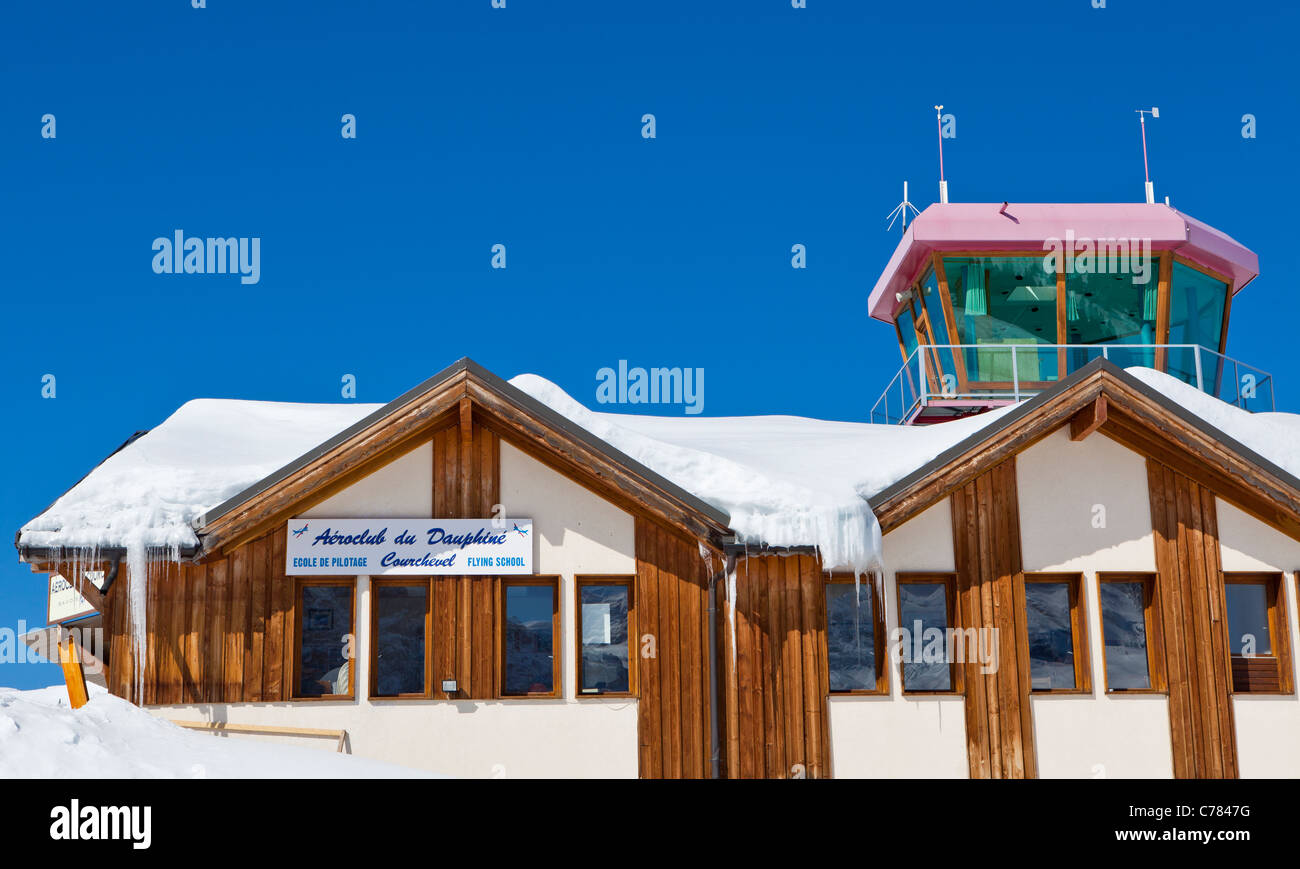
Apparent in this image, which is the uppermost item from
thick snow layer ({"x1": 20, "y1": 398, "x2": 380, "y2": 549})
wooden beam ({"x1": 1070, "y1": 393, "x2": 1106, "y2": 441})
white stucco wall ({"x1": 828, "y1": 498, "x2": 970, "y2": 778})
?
wooden beam ({"x1": 1070, "y1": 393, "x2": 1106, "y2": 441})

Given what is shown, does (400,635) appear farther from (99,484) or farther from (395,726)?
(99,484)

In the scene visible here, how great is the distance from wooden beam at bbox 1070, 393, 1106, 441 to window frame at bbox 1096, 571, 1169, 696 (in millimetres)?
1409

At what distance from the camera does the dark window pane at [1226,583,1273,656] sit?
12.7 meters

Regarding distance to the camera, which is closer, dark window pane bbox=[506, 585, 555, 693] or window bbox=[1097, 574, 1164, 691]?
dark window pane bbox=[506, 585, 555, 693]

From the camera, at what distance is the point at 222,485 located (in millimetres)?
11523

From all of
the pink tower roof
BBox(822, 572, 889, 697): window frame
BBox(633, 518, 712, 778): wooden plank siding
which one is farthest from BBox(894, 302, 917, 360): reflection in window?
Result: BBox(633, 518, 712, 778): wooden plank siding

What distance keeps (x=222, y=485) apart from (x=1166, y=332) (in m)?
17.1

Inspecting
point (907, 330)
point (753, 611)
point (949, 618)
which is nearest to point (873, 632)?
point (949, 618)

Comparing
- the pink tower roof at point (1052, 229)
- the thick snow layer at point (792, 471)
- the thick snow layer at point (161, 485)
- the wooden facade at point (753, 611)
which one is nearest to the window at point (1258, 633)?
the wooden facade at point (753, 611)

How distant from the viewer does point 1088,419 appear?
12547 millimetres

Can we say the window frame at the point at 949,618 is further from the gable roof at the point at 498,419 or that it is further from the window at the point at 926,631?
the gable roof at the point at 498,419

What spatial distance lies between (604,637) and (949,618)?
3.40 m

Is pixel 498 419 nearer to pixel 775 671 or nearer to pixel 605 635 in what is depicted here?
pixel 605 635

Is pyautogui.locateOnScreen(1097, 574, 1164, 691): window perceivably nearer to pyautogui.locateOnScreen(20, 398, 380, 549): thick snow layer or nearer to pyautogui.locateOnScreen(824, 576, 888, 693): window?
pyautogui.locateOnScreen(824, 576, 888, 693): window
